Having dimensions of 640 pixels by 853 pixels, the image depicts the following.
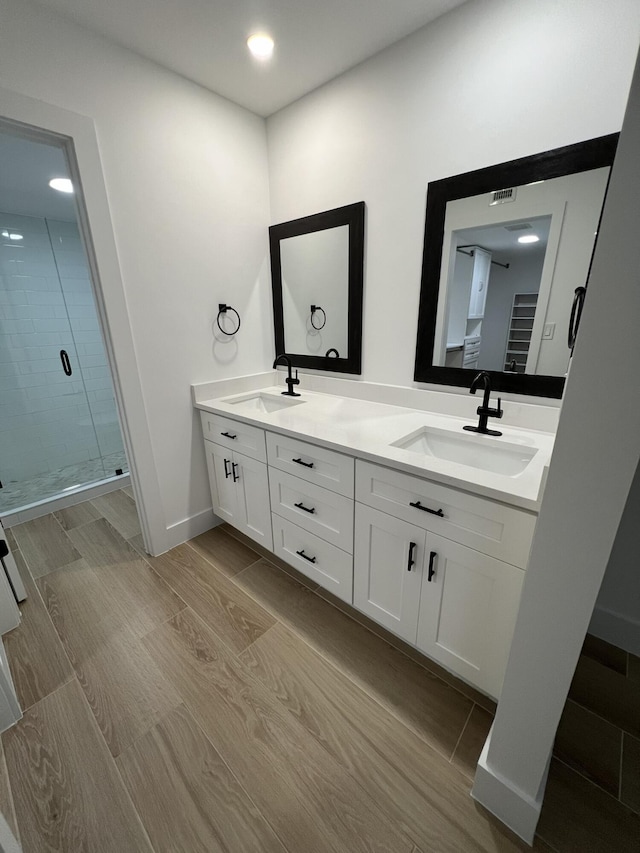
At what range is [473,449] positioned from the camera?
4.64 feet

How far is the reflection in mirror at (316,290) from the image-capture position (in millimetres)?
1898

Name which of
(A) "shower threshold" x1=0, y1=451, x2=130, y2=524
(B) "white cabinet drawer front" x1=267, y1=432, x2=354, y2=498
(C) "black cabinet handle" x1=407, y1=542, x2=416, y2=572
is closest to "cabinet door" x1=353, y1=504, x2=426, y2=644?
(C) "black cabinet handle" x1=407, y1=542, x2=416, y2=572

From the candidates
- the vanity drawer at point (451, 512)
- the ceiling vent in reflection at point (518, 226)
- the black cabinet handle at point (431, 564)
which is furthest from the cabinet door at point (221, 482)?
the ceiling vent in reflection at point (518, 226)

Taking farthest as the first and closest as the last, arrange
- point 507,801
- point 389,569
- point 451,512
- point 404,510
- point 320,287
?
1. point 320,287
2. point 389,569
3. point 404,510
4. point 451,512
5. point 507,801

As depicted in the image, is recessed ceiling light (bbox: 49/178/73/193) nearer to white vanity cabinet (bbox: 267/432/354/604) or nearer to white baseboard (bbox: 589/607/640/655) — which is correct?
white vanity cabinet (bbox: 267/432/354/604)

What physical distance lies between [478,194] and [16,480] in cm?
394

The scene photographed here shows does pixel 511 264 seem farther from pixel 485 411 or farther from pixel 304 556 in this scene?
pixel 304 556

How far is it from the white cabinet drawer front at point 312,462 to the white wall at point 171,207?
74cm

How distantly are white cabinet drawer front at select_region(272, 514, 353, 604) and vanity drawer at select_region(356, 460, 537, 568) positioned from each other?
0.37m

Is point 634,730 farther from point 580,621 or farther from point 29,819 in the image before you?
point 29,819

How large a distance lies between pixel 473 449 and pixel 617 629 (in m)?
1.00

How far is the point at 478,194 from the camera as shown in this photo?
1383 mm

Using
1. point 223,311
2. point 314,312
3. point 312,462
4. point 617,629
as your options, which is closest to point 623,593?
point 617,629

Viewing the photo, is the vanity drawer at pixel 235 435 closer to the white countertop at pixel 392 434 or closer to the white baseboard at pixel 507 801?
the white countertop at pixel 392 434
